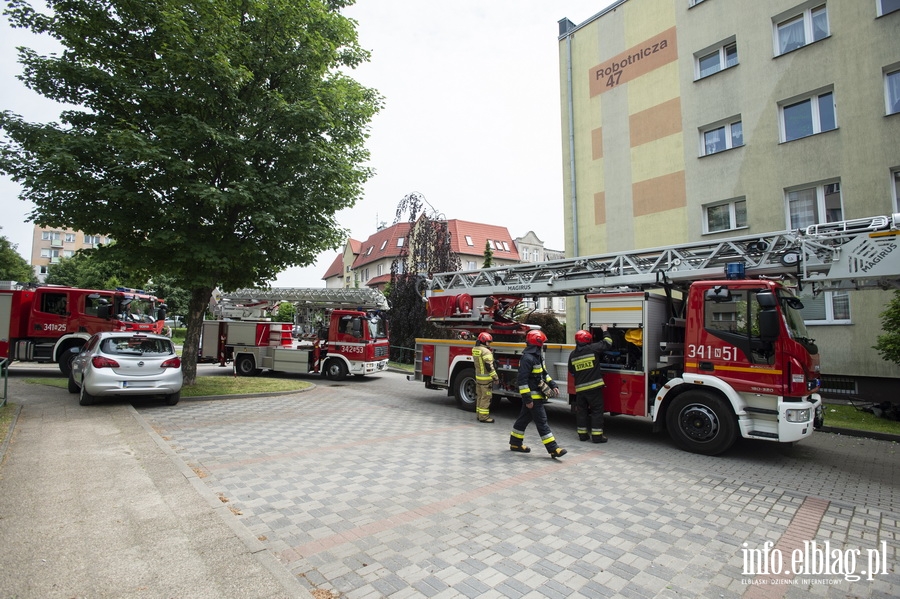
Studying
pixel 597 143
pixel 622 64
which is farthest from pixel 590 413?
pixel 622 64

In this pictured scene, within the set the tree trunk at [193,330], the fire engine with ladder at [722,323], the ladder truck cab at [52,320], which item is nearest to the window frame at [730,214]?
the fire engine with ladder at [722,323]

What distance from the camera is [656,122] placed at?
14.9m

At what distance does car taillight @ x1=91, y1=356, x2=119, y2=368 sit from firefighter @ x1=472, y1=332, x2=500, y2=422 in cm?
678

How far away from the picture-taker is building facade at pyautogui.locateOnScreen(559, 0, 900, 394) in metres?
10.5

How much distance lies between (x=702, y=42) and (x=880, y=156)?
20.2 ft

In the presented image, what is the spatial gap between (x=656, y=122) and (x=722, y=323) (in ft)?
35.3

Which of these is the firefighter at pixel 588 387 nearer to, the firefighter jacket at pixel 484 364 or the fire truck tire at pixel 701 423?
the fire truck tire at pixel 701 423

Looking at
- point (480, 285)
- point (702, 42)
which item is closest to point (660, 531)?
point (480, 285)

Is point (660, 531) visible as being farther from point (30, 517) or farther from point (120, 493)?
point (30, 517)

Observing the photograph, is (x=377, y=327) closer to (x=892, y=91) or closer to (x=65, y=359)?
(x=65, y=359)

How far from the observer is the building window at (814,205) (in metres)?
11.0

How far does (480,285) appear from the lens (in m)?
10.3

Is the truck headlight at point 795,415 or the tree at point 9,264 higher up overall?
the tree at point 9,264

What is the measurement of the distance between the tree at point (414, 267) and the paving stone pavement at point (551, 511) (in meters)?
14.3
